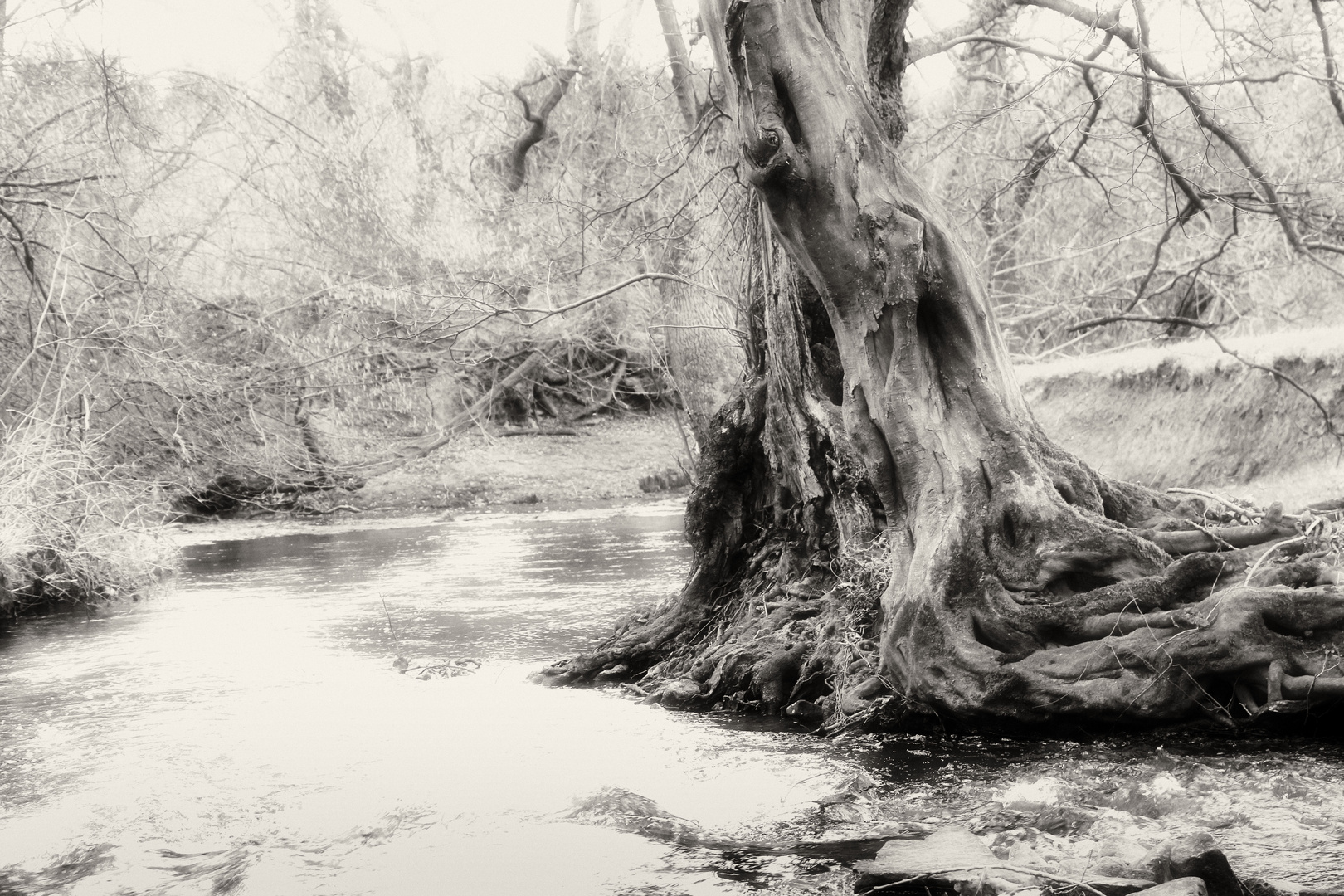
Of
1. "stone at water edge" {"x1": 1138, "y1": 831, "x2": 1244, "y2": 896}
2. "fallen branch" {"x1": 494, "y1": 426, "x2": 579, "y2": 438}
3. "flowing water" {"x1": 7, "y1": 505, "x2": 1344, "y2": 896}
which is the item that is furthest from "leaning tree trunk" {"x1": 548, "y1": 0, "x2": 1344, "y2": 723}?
"fallen branch" {"x1": 494, "y1": 426, "x2": 579, "y2": 438}

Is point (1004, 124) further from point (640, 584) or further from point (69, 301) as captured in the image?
point (69, 301)

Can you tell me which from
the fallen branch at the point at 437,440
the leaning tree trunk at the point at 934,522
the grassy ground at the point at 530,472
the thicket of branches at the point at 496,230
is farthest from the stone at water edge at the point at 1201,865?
the fallen branch at the point at 437,440

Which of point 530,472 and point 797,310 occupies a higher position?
point 797,310

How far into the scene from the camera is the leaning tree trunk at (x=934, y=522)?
230 inches

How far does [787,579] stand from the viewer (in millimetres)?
8430

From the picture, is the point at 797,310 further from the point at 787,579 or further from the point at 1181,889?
the point at 1181,889

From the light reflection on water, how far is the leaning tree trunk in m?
0.85

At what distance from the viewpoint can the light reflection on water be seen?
4938 mm

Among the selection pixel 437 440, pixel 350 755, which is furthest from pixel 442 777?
pixel 437 440

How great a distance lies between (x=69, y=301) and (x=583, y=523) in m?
8.40

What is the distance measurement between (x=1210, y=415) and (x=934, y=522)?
6158 millimetres

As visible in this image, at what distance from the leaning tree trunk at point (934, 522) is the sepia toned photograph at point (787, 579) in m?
0.02

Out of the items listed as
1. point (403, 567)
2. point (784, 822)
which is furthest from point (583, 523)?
point (784, 822)

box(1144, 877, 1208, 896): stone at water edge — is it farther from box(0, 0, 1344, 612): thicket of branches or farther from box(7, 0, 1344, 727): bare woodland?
box(0, 0, 1344, 612): thicket of branches
